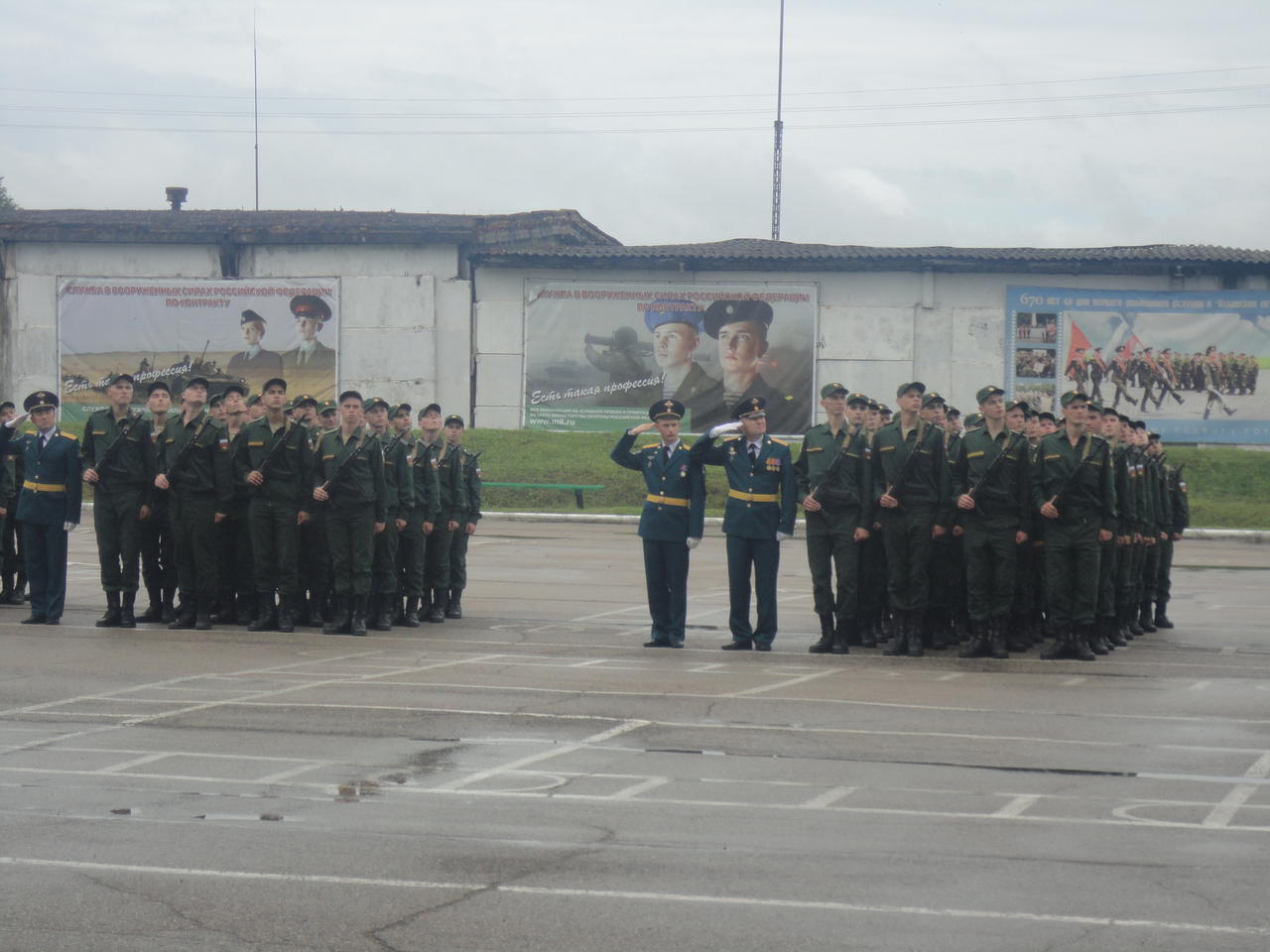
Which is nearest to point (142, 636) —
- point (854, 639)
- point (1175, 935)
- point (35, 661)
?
point (35, 661)

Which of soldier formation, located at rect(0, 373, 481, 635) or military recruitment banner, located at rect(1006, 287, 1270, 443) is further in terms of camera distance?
military recruitment banner, located at rect(1006, 287, 1270, 443)

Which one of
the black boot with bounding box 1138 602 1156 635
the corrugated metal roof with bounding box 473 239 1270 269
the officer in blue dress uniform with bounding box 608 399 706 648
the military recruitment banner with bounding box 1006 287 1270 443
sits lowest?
the black boot with bounding box 1138 602 1156 635

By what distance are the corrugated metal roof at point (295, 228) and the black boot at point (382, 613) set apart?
21874 millimetres

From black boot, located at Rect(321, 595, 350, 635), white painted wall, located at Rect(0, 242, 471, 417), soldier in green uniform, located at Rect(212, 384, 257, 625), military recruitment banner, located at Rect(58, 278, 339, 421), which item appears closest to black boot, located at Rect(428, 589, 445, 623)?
black boot, located at Rect(321, 595, 350, 635)

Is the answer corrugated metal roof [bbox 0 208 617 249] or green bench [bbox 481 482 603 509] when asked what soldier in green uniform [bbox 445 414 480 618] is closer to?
green bench [bbox 481 482 603 509]

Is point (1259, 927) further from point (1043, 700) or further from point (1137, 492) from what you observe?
point (1137, 492)

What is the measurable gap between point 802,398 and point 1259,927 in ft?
96.4

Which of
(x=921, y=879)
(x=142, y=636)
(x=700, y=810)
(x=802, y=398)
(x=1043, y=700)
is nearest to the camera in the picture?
(x=921, y=879)

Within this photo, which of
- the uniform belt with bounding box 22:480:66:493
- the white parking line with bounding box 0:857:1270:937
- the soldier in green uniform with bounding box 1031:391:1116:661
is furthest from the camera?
the uniform belt with bounding box 22:480:66:493

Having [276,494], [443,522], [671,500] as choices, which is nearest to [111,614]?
[276,494]

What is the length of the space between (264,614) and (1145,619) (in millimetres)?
8179

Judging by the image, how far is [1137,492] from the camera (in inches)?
571

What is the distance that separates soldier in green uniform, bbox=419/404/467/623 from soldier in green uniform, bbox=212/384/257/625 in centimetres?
162

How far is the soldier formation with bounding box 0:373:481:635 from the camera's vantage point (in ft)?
46.2
